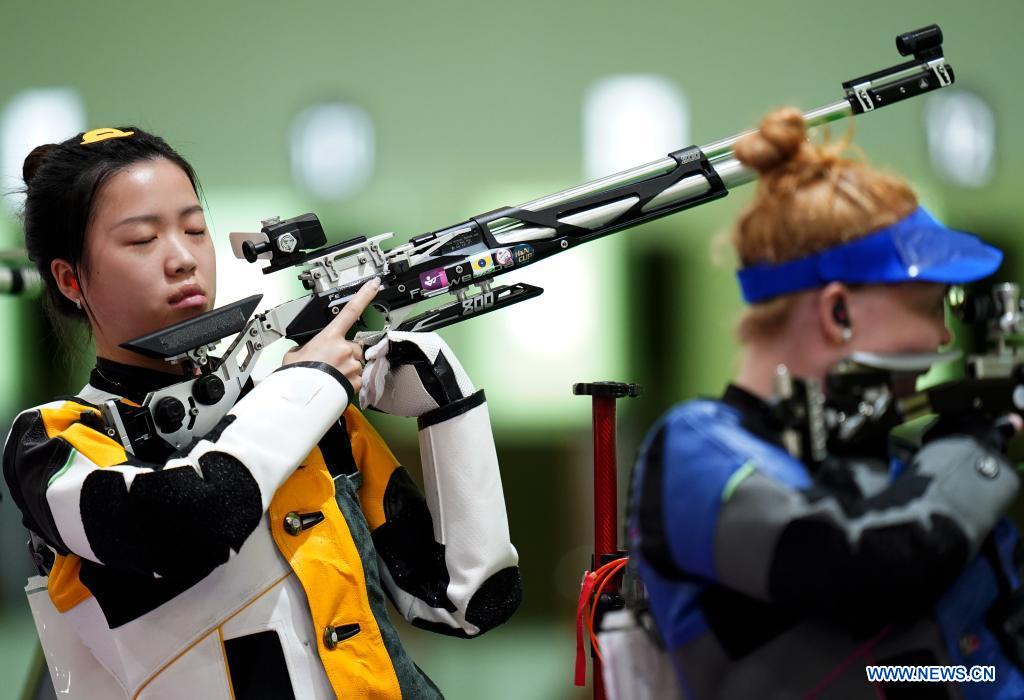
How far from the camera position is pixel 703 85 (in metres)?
2.45

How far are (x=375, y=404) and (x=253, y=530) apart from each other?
0.26 meters

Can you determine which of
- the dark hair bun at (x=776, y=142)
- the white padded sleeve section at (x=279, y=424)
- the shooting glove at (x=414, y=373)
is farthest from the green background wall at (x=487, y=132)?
the dark hair bun at (x=776, y=142)

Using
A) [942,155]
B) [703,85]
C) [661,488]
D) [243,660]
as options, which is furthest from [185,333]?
[942,155]

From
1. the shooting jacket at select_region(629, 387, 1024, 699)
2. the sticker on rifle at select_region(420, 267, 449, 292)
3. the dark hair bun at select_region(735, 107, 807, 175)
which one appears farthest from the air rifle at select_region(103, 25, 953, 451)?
the shooting jacket at select_region(629, 387, 1024, 699)

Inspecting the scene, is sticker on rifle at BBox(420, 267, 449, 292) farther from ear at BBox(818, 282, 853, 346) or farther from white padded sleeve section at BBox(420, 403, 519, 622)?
ear at BBox(818, 282, 853, 346)

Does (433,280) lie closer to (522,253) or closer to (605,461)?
(522,253)

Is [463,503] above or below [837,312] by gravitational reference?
below

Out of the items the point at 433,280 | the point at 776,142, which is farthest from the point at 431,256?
the point at 776,142

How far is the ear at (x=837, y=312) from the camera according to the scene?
0.77 metres

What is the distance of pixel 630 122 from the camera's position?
8.29 feet

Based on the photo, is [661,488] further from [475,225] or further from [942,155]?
[942,155]

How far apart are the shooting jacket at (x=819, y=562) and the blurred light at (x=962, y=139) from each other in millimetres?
1825

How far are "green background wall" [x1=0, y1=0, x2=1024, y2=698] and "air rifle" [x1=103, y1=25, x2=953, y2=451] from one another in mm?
1061

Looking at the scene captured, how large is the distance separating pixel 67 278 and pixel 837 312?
0.90 meters
